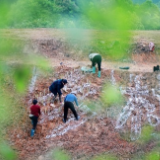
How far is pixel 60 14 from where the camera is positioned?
65.6ft

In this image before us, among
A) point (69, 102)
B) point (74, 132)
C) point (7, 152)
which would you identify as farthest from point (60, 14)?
point (7, 152)

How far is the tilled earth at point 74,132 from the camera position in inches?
279

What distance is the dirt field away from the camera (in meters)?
7.14

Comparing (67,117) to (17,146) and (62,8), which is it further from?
(62,8)

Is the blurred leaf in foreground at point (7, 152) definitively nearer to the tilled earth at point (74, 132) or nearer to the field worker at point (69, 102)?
the tilled earth at point (74, 132)

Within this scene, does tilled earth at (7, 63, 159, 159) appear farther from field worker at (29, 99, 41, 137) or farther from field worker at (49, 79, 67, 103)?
field worker at (49, 79, 67, 103)

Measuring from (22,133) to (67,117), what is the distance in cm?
134

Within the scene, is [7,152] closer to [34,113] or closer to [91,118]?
[34,113]

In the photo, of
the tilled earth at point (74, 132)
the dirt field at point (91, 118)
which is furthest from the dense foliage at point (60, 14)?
the tilled earth at point (74, 132)

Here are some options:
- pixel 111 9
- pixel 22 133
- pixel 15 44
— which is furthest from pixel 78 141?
pixel 111 9

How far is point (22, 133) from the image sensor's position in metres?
7.42

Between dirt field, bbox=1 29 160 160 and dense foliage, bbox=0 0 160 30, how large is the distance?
821 centimetres

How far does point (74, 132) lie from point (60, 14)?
13895 millimetres

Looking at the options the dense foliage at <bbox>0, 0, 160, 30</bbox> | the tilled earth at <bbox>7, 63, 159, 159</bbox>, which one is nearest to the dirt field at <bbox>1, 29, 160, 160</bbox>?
the tilled earth at <bbox>7, 63, 159, 159</bbox>
